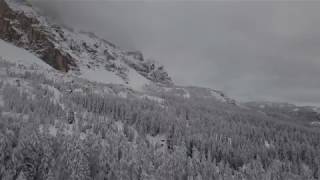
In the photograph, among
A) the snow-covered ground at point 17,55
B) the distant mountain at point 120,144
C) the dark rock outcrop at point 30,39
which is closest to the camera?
the distant mountain at point 120,144

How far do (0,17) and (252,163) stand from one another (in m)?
203

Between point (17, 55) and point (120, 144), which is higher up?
point (17, 55)

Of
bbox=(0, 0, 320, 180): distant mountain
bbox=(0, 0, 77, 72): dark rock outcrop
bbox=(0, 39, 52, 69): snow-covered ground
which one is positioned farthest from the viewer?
→ bbox=(0, 0, 77, 72): dark rock outcrop

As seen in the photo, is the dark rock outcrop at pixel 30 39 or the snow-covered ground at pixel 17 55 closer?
the snow-covered ground at pixel 17 55

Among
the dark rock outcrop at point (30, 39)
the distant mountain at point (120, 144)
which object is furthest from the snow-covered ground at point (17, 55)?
the distant mountain at point (120, 144)

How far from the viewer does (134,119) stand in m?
71.8

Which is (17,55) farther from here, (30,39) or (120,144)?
(120,144)

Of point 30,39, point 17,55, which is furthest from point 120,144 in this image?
point 30,39

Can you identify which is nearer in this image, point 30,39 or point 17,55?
point 17,55

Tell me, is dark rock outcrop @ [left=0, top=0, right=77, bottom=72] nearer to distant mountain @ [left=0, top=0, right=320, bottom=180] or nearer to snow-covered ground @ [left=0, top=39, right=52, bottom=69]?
snow-covered ground @ [left=0, top=39, right=52, bottom=69]

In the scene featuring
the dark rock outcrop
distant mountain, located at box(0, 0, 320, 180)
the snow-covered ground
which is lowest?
distant mountain, located at box(0, 0, 320, 180)

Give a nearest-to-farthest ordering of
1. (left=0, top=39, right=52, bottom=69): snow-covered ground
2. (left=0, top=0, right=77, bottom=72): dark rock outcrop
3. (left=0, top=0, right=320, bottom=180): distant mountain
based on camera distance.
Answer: (left=0, top=0, right=320, bottom=180): distant mountain, (left=0, top=39, right=52, bottom=69): snow-covered ground, (left=0, top=0, right=77, bottom=72): dark rock outcrop

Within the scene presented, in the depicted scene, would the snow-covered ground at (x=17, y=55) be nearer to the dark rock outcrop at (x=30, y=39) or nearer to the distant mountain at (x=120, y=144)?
the dark rock outcrop at (x=30, y=39)

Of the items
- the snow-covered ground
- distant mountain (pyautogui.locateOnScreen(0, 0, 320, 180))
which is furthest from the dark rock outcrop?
distant mountain (pyautogui.locateOnScreen(0, 0, 320, 180))
